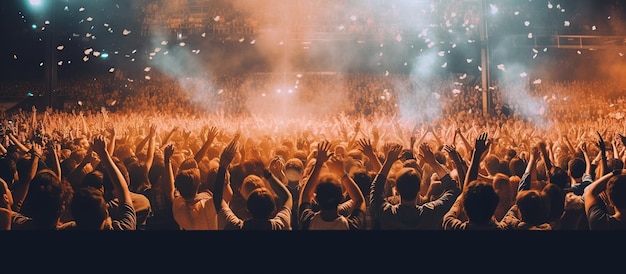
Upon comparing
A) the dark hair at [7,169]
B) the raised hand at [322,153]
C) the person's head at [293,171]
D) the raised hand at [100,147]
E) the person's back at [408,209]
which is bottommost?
the person's back at [408,209]

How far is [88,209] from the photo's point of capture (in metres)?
2.12

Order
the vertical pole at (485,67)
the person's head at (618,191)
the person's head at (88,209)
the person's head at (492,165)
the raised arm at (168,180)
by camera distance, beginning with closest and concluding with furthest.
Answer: the person's head at (88,209) < the person's head at (618,191) < the raised arm at (168,180) < the person's head at (492,165) < the vertical pole at (485,67)

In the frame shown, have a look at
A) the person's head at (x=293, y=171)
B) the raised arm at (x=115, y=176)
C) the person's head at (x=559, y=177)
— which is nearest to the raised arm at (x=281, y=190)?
the person's head at (x=293, y=171)

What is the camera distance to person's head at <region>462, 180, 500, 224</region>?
2.23 meters

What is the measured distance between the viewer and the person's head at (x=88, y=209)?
2.12 m

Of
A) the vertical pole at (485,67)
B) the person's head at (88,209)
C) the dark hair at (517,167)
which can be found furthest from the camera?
the vertical pole at (485,67)

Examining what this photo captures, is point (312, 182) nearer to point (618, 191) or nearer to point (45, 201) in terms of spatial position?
point (45, 201)

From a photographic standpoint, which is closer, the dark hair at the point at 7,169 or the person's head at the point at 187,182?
the person's head at the point at 187,182

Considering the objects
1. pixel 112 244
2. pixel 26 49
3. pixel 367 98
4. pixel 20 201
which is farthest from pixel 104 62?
pixel 112 244

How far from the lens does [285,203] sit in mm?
2758

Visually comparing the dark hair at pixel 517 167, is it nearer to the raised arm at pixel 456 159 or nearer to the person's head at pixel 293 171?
the raised arm at pixel 456 159

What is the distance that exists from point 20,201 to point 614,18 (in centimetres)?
2158

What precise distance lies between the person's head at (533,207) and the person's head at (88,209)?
5.92ft

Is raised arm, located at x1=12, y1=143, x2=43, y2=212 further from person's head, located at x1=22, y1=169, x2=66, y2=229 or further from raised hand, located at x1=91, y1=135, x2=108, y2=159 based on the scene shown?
person's head, located at x1=22, y1=169, x2=66, y2=229
